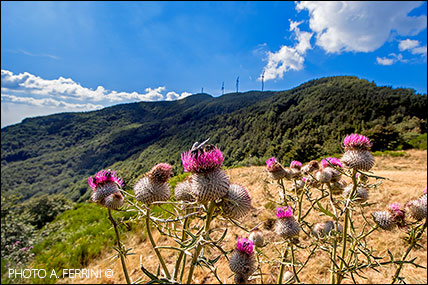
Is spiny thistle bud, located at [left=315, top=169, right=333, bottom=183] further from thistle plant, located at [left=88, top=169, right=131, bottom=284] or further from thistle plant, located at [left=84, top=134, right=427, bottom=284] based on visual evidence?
thistle plant, located at [left=88, top=169, right=131, bottom=284]

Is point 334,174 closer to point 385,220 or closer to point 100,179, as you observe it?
point 385,220

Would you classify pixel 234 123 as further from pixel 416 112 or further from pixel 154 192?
pixel 154 192

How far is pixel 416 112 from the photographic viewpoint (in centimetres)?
5278

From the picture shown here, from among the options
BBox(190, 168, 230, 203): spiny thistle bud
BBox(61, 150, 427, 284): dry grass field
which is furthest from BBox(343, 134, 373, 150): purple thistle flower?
BBox(190, 168, 230, 203): spiny thistle bud

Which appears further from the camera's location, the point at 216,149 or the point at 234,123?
the point at 234,123

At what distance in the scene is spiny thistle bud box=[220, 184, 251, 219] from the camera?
1.57 meters

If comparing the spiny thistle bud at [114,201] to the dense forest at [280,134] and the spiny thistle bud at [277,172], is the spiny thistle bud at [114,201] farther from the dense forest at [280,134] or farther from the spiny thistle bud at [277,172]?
the spiny thistle bud at [277,172]

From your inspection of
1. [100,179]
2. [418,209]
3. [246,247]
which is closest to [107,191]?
[100,179]

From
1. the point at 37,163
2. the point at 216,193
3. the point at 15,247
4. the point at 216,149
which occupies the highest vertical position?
the point at 216,149

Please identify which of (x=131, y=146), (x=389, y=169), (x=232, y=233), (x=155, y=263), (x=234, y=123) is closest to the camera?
(x=155, y=263)

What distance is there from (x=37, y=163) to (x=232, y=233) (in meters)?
265

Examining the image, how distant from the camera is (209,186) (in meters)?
1.53

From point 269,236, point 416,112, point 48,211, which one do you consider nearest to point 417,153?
point 269,236

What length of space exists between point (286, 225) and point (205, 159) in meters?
1.60
